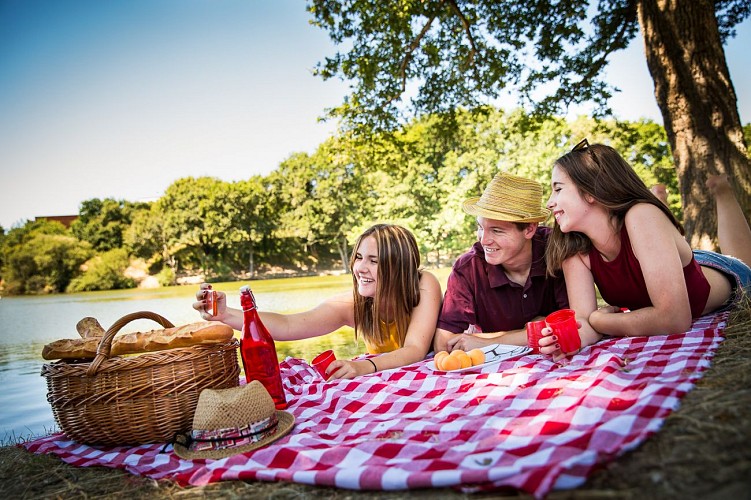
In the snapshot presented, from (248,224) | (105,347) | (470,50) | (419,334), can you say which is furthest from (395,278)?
(248,224)

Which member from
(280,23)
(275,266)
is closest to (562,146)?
(280,23)

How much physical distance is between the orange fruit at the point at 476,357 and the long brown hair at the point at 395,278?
633mm

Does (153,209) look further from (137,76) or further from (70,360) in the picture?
(70,360)

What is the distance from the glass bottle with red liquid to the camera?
2330 millimetres

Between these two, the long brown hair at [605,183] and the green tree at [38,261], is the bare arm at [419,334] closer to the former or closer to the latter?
the long brown hair at [605,183]

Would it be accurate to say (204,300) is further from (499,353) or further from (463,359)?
(499,353)

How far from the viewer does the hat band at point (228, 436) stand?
1.88m

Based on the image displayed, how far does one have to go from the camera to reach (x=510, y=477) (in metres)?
1.29

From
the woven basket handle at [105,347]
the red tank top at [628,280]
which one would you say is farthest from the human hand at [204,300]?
the red tank top at [628,280]

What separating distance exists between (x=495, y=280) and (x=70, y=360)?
241 cm

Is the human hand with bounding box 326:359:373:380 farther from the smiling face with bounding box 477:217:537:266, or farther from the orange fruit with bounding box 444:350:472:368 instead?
the smiling face with bounding box 477:217:537:266

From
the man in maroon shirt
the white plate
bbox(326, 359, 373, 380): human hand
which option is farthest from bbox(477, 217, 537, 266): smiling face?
bbox(326, 359, 373, 380): human hand

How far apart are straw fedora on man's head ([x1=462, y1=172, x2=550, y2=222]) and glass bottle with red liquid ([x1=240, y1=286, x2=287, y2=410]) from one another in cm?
144

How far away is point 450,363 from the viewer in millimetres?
2709
